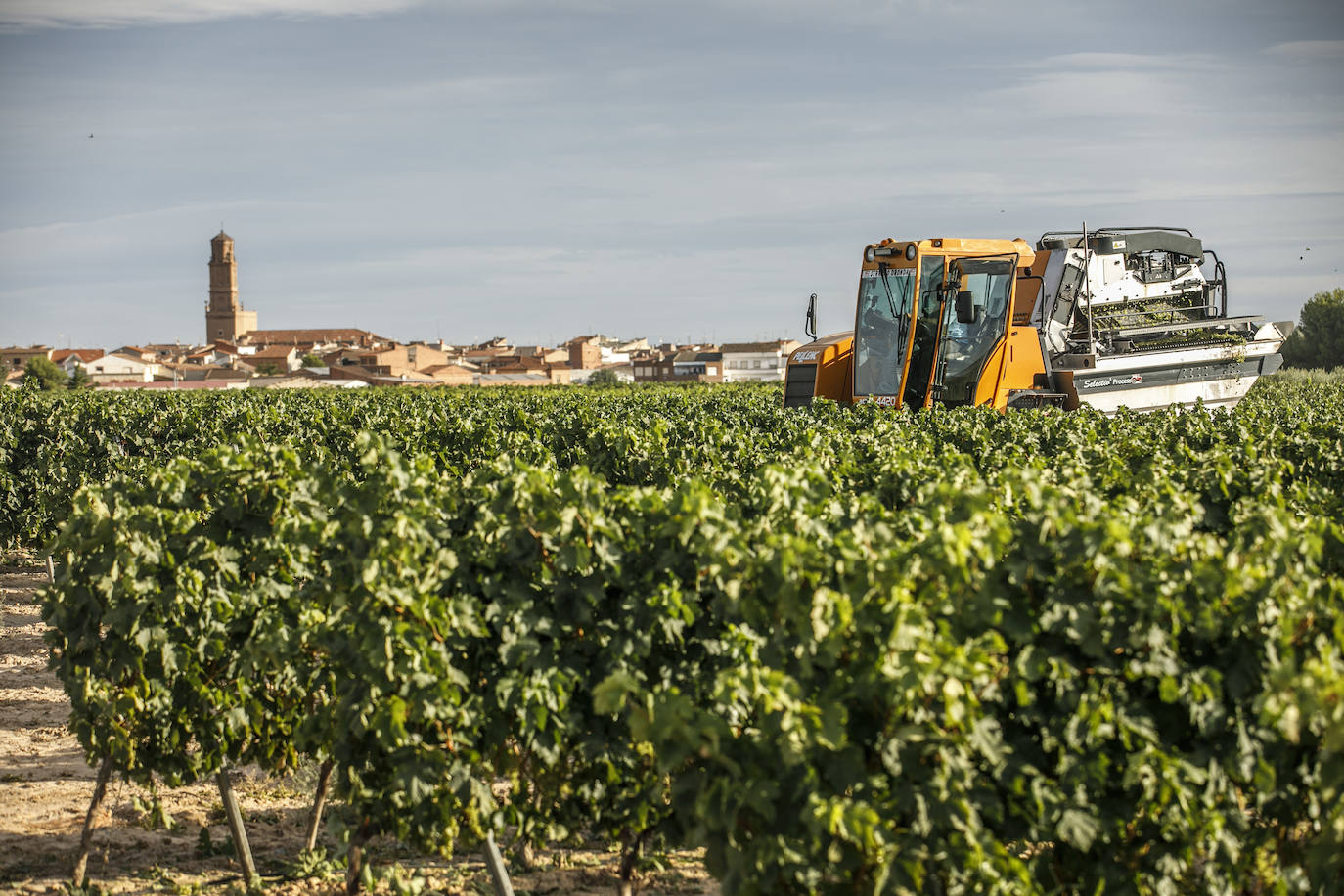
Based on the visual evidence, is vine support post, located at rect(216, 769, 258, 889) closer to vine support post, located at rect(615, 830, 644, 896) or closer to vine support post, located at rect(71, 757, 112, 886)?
vine support post, located at rect(71, 757, 112, 886)

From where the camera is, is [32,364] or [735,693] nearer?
[735,693]

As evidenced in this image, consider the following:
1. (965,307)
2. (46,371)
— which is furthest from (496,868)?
(46,371)

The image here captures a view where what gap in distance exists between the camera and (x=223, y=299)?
165 m

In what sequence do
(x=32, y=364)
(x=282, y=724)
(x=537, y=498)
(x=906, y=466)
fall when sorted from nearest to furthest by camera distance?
(x=537, y=498) < (x=282, y=724) < (x=906, y=466) < (x=32, y=364)

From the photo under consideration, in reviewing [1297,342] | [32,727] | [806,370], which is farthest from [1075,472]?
[1297,342]

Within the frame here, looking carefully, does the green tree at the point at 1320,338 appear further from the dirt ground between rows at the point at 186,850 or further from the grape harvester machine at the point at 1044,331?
the dirt ground between rows at the point at 186,850

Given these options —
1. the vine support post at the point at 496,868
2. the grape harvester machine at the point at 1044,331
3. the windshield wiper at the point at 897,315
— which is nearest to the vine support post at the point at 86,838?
the vine support post at the point at 496,868

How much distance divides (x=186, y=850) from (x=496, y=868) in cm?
249

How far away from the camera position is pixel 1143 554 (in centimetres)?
466

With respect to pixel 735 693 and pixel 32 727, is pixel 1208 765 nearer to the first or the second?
pixel 735 693

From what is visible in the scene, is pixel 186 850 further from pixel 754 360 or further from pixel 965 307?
→ pixel 754 360

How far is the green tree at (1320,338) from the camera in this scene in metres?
56.9

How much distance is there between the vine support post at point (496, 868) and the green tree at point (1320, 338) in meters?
58.7

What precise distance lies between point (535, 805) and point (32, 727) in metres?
5.97
